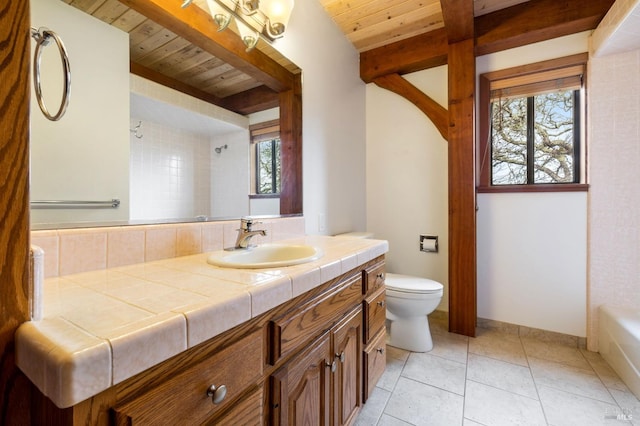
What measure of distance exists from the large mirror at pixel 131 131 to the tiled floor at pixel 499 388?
1.26 m

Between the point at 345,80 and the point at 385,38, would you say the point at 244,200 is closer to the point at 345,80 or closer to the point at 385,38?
the point at 345,80

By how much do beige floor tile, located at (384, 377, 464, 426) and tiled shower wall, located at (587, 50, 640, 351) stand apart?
123 centimetres

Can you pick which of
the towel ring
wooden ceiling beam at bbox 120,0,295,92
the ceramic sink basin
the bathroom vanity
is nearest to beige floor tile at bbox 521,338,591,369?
the bathroom vanity

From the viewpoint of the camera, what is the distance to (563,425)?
1.22 meters

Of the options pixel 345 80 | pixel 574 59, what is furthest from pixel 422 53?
pixel 574 59

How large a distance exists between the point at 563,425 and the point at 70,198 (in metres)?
2.10

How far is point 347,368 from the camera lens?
1096mm

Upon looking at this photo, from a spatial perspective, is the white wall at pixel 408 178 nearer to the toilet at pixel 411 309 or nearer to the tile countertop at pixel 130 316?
the toilet at pixel 411 309

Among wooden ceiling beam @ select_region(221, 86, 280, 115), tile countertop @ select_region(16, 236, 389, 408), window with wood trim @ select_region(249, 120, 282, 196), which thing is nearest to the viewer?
tile countertop @ select_region(16, 236, 389, 408)

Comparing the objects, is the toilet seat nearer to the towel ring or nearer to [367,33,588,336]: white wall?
[367,33,588,336]: white wall

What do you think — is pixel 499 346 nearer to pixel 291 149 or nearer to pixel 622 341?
pixel 622 341

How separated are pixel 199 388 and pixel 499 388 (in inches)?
63.8

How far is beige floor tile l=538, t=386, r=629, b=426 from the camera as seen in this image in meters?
1.23

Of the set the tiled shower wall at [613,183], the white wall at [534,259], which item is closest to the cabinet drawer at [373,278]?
the white wall at [534,259]
